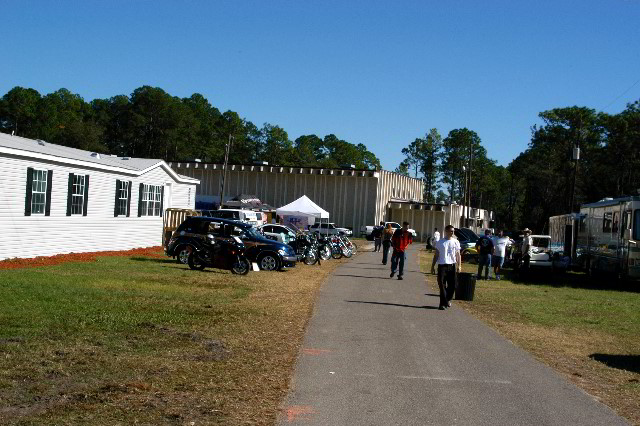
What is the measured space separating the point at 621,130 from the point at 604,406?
6426 cm

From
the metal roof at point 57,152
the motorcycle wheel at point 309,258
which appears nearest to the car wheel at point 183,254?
the metal roof at point 57,152

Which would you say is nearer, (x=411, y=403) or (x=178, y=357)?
(x=411, y=403)

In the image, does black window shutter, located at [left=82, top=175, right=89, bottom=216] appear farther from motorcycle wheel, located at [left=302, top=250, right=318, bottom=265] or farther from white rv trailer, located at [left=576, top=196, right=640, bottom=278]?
white rv trailer, located at [left=576, top=196, right=640, bottom=278]

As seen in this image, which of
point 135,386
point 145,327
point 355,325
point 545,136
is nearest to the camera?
point 135,386

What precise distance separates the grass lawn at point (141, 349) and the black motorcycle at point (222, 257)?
3906 mm

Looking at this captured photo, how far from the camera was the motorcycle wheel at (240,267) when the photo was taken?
22.6 m

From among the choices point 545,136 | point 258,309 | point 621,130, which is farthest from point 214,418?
point 545,136

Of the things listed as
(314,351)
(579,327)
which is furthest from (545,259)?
(314,351)

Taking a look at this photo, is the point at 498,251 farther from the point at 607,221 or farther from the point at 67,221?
the point at 67,221

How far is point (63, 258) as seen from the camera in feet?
78.5

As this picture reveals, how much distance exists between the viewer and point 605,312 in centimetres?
1855

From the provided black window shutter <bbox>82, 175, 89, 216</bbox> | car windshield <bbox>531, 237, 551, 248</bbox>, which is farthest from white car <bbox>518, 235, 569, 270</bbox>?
black window shutter <bbox>82, 175, 89, 216</bbox>

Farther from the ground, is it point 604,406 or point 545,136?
point 545,136

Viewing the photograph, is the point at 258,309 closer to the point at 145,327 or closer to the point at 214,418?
the point at 145,327
